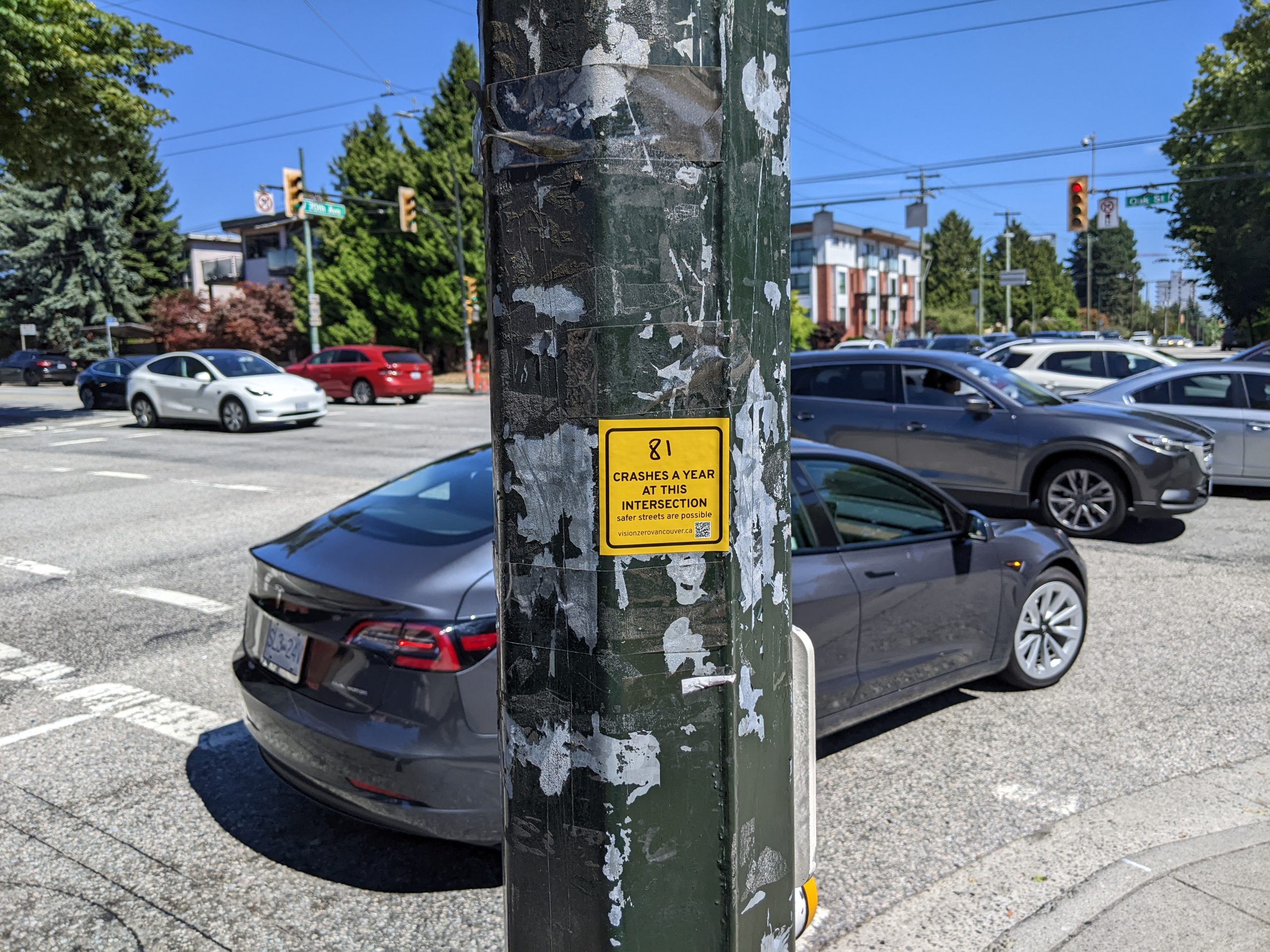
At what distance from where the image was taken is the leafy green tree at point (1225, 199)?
35562mm

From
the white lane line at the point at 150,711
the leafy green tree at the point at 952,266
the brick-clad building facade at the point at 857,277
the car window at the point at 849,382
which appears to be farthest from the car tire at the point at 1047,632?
the leafy green tree at the point at 952,266

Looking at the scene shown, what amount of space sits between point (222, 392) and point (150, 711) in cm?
1577

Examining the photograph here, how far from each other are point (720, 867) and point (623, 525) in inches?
22.5

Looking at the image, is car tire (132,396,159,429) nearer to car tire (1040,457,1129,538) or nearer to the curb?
car tire (1040,457,1129,538)

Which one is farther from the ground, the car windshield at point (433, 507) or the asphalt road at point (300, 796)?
the car windshield at point (433, 507)

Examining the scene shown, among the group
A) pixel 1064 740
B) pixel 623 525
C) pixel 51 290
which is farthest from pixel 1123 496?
pixel 51 290

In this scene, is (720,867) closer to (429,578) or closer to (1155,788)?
(429,578)

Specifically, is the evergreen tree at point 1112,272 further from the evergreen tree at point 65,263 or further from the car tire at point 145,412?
the car tire at point 145,412

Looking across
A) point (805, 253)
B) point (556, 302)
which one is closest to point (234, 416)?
point (556, 302)

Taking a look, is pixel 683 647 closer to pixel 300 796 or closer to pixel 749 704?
pixel 749 704

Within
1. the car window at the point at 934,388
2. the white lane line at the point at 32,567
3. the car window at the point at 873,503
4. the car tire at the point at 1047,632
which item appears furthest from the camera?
the car window at the point at 934,388

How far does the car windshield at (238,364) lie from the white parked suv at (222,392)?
14 mm

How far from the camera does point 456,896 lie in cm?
352

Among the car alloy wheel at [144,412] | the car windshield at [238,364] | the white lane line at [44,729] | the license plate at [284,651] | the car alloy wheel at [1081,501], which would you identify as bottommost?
the white lane line at [44,729]
